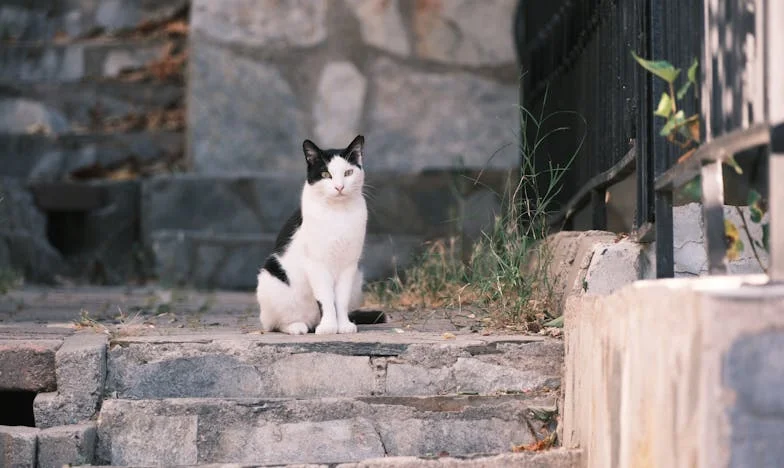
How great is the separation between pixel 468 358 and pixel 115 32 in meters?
5.04

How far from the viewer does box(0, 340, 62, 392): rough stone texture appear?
3.16m

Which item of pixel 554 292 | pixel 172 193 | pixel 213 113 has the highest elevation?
pixel 213 113

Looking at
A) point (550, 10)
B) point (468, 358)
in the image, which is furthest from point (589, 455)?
point (550, 10)

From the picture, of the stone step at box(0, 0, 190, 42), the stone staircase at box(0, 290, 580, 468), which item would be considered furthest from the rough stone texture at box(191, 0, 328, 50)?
the stone staircase at box(0, 290, 580, 468)

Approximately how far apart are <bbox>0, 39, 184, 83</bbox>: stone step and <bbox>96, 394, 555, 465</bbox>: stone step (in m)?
4.66

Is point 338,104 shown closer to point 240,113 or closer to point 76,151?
point 240,113

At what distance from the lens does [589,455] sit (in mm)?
2656

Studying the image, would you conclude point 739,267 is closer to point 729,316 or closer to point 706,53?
point 706,53

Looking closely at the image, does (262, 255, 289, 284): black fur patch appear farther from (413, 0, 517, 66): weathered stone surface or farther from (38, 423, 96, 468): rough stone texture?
(413, 0, 517, 66): weathered stone surface

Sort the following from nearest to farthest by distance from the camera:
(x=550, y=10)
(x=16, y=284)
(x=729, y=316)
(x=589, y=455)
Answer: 1. (x=729, y=316)
2. (x=589, y=455)
3. (x=550, y=10)
4. (x=16, y=284)

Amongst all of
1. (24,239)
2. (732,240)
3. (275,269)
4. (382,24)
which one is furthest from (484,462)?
(24,239)

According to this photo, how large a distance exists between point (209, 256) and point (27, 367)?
3388 millimetres

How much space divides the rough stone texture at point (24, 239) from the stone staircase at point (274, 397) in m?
3.52

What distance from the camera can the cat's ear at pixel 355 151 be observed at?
426cm
